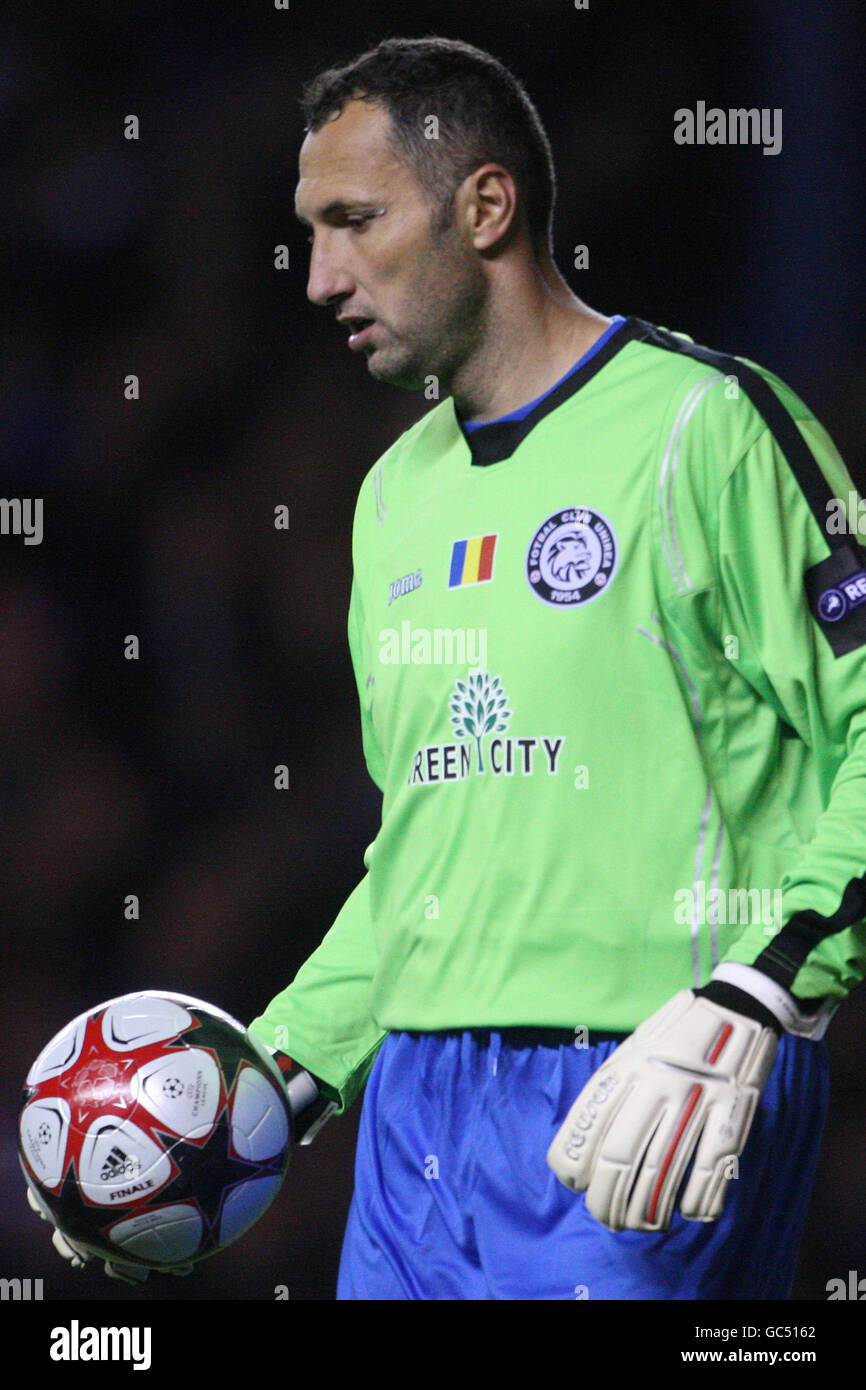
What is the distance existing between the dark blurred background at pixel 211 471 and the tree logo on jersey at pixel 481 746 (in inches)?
66.2

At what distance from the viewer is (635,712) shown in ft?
6.57

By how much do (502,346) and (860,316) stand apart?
1503 mm

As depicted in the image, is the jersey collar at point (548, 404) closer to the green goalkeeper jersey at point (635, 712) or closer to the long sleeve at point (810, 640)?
the green goalkeeper jersey at point (635, 712)

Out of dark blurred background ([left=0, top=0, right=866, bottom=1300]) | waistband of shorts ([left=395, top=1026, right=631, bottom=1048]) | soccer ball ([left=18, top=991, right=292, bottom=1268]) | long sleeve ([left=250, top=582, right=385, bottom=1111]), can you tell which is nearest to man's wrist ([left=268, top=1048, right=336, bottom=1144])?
long sleeve ([left=250, top=582, right=385, bottom=1111])

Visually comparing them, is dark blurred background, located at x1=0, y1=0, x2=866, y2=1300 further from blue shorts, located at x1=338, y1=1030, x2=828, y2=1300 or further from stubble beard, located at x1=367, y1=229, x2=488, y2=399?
blue shorts, located at x1=338, y1=1030, x2=828, y2=1300

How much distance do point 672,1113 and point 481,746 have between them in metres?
0.53

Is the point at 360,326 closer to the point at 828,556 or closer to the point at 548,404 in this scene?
the point at 548,404

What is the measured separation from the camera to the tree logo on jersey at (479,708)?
208 centimetres

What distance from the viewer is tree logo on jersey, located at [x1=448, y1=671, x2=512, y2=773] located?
6.81ft

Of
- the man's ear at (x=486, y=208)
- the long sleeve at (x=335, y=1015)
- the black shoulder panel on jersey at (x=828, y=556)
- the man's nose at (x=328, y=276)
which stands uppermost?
the man's ear at (x=486, y=208)

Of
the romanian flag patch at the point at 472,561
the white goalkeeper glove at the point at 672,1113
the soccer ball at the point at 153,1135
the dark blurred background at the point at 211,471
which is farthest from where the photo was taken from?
the dark blurred background at the point at 211,471

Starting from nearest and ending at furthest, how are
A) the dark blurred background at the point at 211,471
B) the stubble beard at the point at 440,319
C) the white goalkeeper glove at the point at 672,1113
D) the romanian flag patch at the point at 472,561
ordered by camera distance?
the white goalkeeper glove at the point at 672,1113 → the romanian flag patch at the point at 472,561 → the stubble beard at the point at 440,319 → the dark blurred background at the point at 211,471

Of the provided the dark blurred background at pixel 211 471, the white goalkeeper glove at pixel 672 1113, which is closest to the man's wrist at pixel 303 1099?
the white goalkeeper glove at pixel 672 1113
